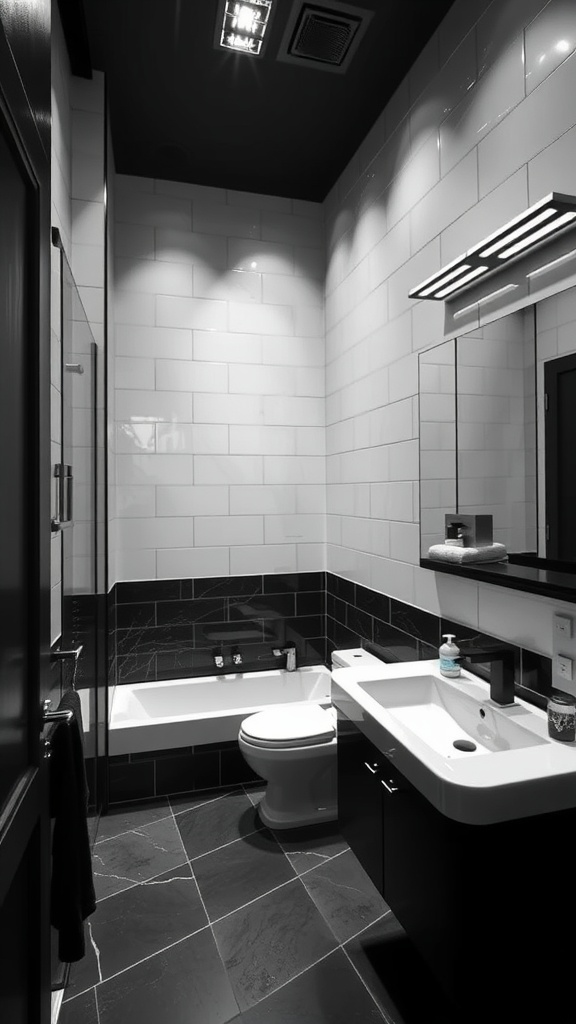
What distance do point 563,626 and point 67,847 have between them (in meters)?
1.35

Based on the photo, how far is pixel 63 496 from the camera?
177cm

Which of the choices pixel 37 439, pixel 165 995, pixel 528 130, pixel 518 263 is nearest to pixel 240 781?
pixel 165 995

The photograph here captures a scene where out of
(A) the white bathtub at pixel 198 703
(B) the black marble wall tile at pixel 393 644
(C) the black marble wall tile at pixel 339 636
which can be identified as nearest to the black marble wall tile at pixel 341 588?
(C) the black marble wall tile at pixel 339 636

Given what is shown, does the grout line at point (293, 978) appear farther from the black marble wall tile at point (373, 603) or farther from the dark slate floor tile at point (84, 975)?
the black marble wall tile at point (373, 603)

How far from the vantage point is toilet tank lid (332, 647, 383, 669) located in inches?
105

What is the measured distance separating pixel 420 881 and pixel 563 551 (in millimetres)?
944

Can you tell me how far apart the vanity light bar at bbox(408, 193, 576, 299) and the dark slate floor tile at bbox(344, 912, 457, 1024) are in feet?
7.21

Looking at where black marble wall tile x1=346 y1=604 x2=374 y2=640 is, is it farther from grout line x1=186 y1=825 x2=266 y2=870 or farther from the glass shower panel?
the glass shower panel

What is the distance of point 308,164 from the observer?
3078 millimetres

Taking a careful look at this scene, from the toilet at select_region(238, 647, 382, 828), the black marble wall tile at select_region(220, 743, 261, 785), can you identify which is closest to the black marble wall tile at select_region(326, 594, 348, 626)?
the toilet at select_region(238, 647, 382, 828)

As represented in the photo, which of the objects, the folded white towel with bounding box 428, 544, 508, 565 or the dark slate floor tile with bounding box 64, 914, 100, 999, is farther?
the folded white towel with bounding box 428, 544, 508, 565

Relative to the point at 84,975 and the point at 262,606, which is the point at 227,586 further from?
the point at 84,975

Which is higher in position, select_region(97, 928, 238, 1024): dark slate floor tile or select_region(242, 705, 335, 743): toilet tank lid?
select_region(242, 705, 335, 743): toilet tank lid

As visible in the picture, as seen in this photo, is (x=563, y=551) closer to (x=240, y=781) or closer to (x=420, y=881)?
(x=420, y=881)
